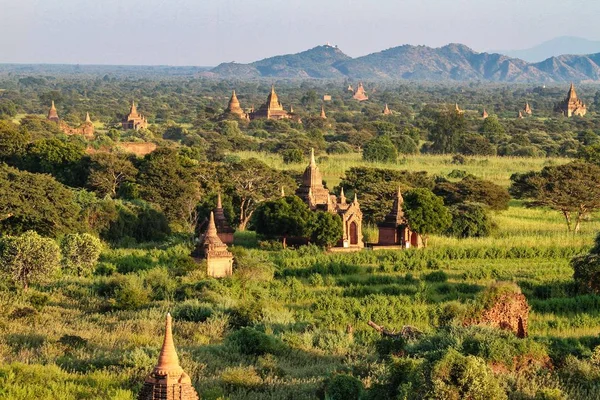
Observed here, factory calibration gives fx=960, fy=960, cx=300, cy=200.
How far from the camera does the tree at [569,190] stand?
3622 centimetres

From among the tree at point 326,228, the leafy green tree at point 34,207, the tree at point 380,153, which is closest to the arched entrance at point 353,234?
the tree at point 326,228

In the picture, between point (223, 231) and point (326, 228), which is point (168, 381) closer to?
point (326, 228)

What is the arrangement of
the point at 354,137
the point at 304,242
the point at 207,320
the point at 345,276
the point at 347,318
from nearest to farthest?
the point at 207,320
the point at 347,318
the point at 345,276
the point at 304,242
the point at 354,137

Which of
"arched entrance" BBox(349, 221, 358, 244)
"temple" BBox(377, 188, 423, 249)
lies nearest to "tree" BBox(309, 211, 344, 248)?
"arched entrance" BBox(349, 221, 358, 244)

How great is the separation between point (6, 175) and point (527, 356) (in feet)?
72.7

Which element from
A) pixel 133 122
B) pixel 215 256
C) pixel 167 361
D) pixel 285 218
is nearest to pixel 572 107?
pixel 133 122

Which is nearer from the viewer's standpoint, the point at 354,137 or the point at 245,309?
the point at 245,309

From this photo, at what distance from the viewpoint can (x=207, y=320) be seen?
67.1 ft

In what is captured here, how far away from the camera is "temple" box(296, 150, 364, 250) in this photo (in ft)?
103

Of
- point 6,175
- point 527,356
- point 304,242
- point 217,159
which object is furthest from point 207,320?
point 217,159

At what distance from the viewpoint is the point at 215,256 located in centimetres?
2667

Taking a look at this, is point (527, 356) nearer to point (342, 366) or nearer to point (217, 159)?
point (342, 366)

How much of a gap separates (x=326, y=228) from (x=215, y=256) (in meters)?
5.03

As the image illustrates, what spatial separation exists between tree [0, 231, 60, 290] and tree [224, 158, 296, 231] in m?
12.1
